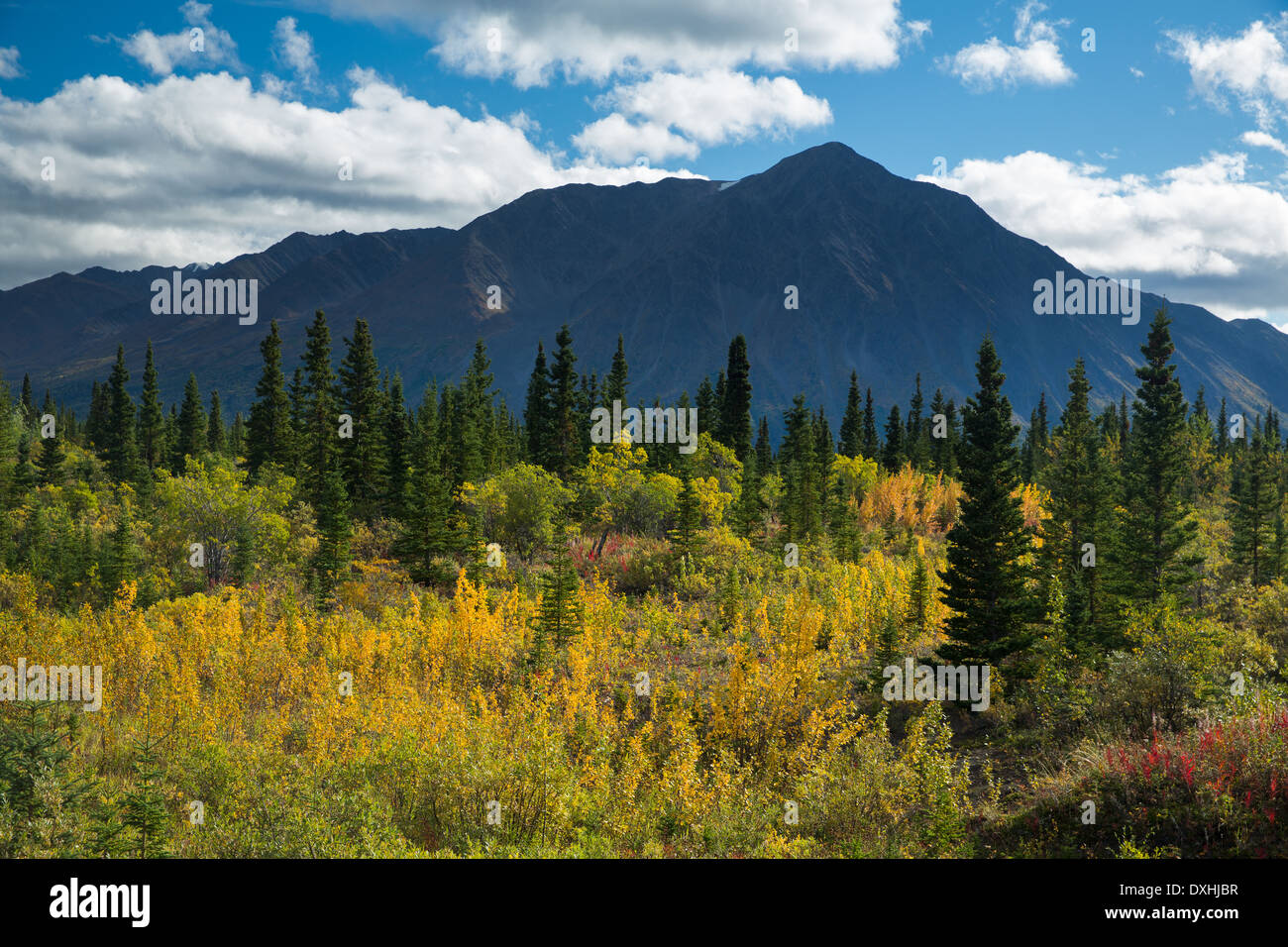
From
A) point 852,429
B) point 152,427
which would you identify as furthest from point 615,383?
point 152,427

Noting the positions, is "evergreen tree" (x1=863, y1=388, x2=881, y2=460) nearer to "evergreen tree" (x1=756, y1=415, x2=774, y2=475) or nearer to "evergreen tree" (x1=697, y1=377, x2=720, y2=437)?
"evergreen tree" (x1=756, y1=415, x2=774, y2=475)

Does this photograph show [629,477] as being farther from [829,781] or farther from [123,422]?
[123,422]

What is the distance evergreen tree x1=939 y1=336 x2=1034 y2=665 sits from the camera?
1642cm

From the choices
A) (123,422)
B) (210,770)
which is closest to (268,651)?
(210,770)

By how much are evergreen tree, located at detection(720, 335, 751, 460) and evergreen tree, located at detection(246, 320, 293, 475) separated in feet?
107

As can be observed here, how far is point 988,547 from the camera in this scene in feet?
55.5

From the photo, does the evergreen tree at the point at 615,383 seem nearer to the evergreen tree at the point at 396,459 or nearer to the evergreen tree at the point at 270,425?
the evergreen tree at the point at 396,459

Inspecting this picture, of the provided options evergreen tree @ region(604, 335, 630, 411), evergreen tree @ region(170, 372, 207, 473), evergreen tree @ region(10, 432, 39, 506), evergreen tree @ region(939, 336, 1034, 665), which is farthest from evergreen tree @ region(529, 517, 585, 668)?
evergreen tree @ region(170, 372, 207, 473)

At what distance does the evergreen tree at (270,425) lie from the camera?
5106 centimetres

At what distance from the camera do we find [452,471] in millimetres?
38844
